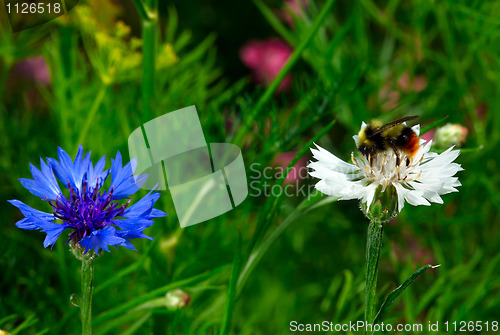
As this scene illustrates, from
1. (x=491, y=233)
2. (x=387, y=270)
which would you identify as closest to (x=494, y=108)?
(x=491, y=233)

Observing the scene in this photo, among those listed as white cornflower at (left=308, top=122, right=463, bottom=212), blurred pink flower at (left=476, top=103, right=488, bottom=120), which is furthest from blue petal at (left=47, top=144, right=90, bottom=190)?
blurred pink flower at (left=476, top=103, right=488, bottom=120)


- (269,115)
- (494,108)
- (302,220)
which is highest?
(269,115)

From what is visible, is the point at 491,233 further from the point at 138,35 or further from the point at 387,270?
the point at 138,35

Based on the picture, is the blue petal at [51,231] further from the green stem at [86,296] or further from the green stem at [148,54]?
the green stem at [148,54]

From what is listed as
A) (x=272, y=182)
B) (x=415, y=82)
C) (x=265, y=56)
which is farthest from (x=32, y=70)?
(x=415, y=82)

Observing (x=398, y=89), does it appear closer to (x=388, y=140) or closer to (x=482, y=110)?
(x=482, y=110)

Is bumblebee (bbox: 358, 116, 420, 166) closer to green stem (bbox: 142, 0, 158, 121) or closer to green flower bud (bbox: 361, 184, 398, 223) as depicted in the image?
green flower bud (bbox: 361, 184, 398, 223)

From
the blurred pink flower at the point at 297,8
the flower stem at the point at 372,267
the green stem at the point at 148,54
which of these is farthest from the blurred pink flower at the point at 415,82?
the flower stem at the point at 372,267
